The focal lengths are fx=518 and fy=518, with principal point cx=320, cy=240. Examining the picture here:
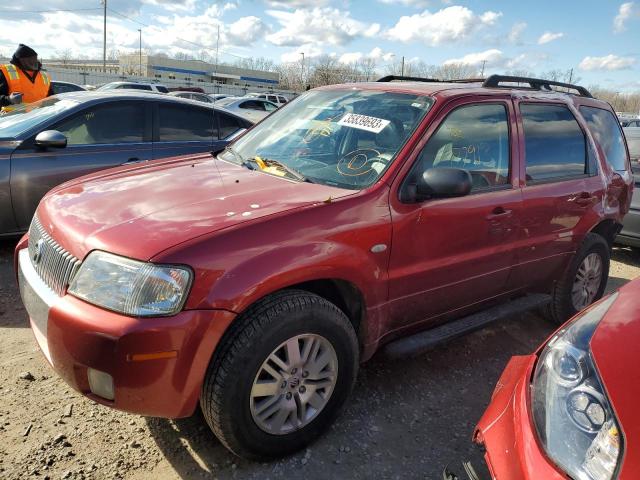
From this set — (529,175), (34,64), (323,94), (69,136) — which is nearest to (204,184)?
(323,94)

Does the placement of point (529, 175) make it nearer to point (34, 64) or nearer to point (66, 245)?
point (66, 245)

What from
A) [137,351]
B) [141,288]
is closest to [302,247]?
[141,288]

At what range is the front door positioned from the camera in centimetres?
284

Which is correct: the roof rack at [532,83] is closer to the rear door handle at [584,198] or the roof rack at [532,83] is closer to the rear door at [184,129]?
the rear door handle at [584,198]

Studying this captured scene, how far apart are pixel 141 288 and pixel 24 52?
19.6 feet

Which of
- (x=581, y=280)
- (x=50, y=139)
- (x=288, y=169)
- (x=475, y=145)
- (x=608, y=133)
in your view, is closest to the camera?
(x=288, y=169)

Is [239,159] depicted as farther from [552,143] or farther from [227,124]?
[227,124]

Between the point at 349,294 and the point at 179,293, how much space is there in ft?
3.27

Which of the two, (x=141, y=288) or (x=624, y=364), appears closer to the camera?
(x=624, y=364)

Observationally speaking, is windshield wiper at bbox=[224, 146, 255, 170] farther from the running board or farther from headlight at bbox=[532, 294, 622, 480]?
headlight at bbox=[532, 294, 622, 480]

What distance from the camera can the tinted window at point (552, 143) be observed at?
3557 millimetres

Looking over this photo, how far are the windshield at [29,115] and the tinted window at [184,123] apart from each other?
2.93 ft

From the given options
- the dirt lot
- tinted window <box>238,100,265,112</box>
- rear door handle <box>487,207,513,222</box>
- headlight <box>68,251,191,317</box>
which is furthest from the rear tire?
tinted window <box>238,100,265,112</box>

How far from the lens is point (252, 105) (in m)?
19.5
